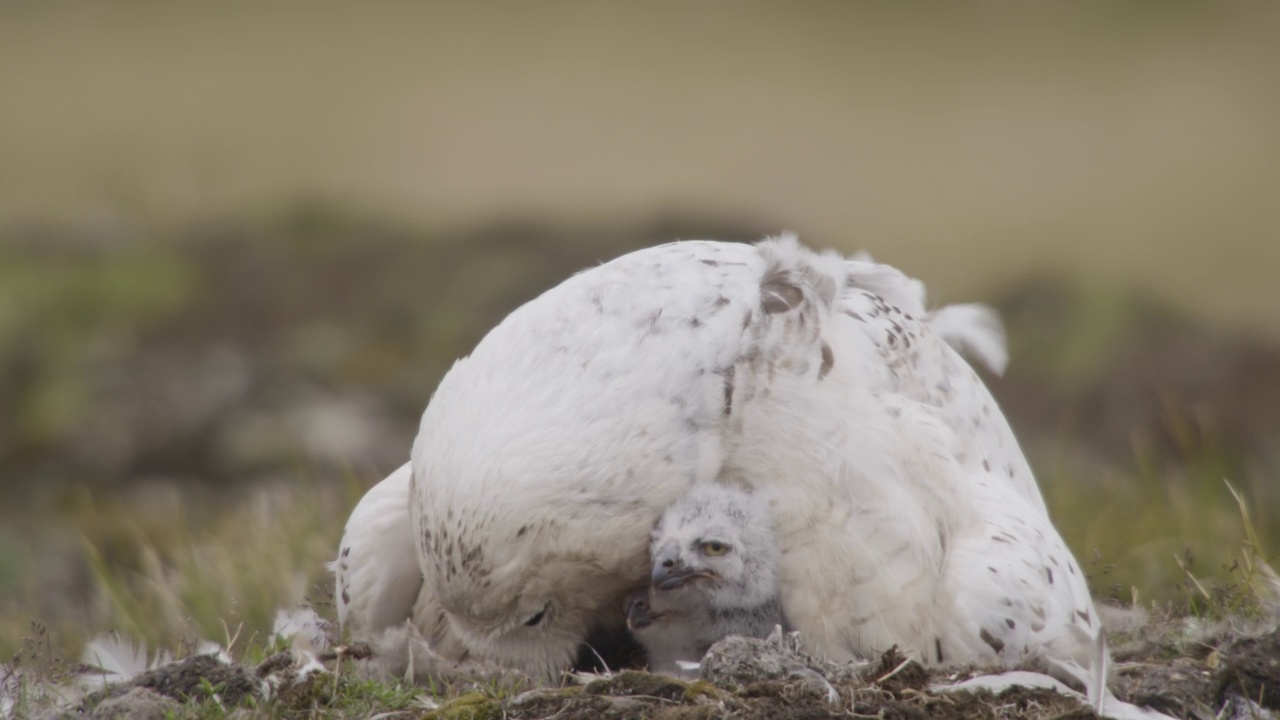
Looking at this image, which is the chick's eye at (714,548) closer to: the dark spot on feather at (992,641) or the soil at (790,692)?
the soil at (790,692)

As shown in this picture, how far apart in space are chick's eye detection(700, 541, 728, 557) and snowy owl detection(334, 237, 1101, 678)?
16cm

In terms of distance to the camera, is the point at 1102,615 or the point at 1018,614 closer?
the point at 1018,614

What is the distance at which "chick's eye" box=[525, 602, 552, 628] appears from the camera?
12.4 feet

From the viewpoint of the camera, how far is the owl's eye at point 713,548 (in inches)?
141

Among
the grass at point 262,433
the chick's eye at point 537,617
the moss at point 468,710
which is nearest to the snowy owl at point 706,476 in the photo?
the chick's eye at point 537,617

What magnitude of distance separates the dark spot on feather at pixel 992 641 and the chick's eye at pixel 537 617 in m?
1.15

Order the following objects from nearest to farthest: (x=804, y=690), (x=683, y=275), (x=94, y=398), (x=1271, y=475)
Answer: (x=804, y=690) → (x=683, y=275) → (x=1271, y=475) → (x=94, y=398)

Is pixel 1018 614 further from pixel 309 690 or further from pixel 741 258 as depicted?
pixel 309 690

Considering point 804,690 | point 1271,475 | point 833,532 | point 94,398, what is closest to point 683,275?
point 833,532

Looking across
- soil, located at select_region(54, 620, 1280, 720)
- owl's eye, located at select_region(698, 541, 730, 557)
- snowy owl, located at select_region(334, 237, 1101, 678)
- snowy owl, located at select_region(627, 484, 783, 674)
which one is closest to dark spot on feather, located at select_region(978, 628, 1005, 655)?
snowy owl, located at select_region(334, 237, 1101, 678)

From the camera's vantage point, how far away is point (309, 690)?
3.72 meters

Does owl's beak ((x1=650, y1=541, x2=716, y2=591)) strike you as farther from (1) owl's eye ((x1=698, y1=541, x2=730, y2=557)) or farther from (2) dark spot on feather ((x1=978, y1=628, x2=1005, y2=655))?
(2) dark spot on feather ((x1=978, y1=628, x2=1005, y2=655))

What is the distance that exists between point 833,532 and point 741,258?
87cm

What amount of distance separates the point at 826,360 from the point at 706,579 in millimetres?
701
